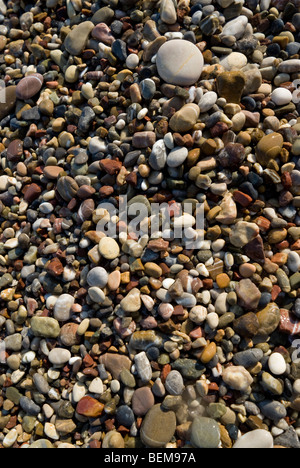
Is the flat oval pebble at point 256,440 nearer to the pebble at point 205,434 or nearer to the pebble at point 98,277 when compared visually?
the pebble at point 205,434

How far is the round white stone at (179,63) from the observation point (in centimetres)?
177

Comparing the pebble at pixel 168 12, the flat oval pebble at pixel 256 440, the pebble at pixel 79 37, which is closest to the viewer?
the flat oval pebble at pixel 256 440

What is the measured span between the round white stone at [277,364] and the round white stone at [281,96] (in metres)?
1.26

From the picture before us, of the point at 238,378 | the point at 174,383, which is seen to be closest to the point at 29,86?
the point at 174,383

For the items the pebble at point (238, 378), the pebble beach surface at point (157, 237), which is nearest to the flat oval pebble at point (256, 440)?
the pebble beach surface at point (157, 237)

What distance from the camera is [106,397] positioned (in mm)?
1478

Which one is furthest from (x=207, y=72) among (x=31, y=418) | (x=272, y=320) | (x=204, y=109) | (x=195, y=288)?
→ (x=31, y=418)

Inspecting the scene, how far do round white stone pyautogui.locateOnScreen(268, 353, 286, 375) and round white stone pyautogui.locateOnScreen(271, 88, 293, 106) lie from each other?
4.12 ft

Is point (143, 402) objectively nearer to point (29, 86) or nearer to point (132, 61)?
point (132, 61)

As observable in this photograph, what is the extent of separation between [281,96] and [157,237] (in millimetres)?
991

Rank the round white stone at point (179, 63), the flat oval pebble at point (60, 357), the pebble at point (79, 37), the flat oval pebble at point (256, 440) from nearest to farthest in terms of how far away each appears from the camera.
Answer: the flat oval pebble at point (256, 440), the flat oval pebble at point (60, 357), the round white stone at point (179, 63), the pebble at point (79, 37)

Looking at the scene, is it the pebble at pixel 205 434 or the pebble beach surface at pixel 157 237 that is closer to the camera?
the pebble at pixel 205 434

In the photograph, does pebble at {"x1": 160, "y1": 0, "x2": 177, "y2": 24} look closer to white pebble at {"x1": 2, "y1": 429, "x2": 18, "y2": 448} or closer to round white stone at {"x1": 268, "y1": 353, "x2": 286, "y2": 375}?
round white stone at {"x1": 268, "y1": 353, "x2": 286, "y2": 375}

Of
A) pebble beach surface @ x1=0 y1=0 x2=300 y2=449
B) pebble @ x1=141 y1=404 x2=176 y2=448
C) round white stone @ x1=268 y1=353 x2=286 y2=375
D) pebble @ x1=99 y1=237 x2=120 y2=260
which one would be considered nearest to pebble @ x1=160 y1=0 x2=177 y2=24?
pebble beach surface @ x1=0 y1=0 x2=300 y2=449
